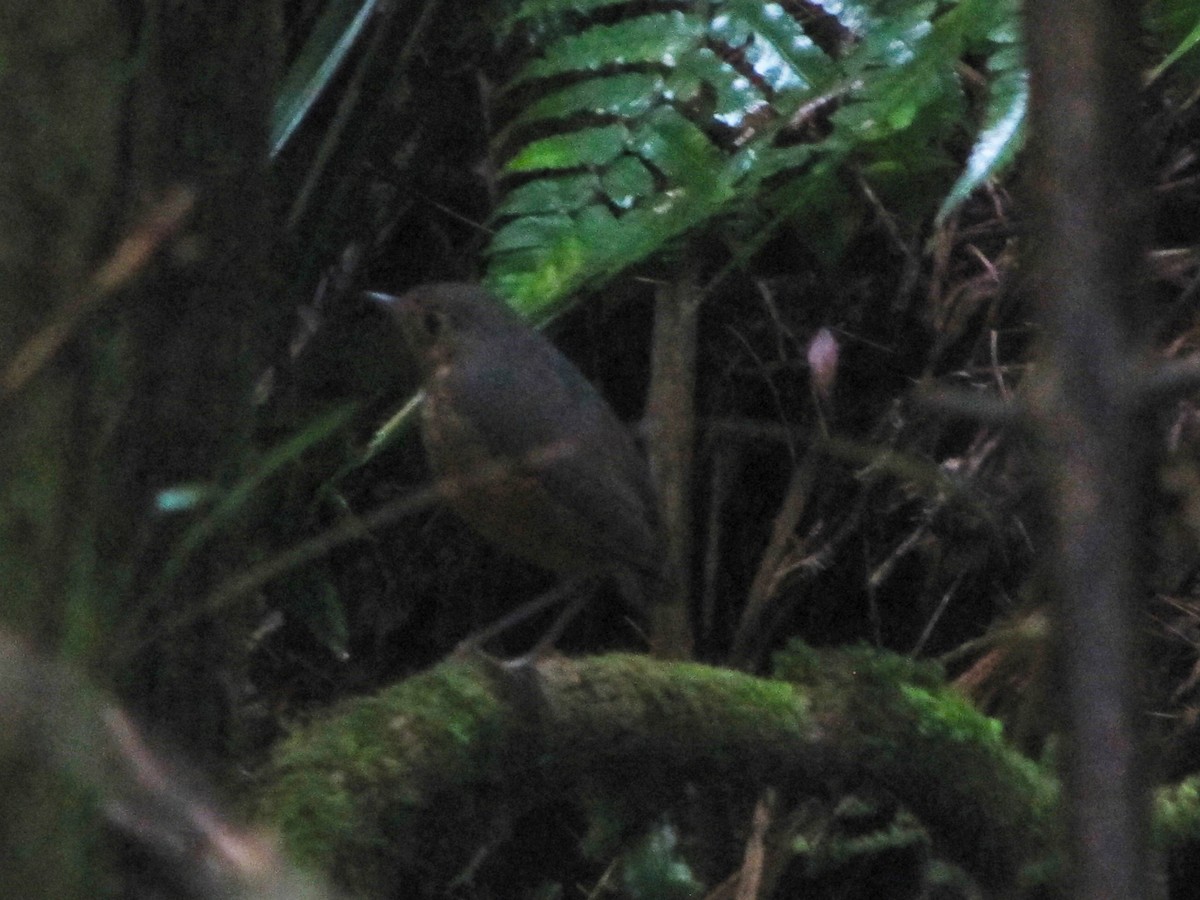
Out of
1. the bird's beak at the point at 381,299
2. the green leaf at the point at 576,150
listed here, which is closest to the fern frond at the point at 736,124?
the green leaf at the point at 576,150

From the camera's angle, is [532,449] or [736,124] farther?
[736,124]

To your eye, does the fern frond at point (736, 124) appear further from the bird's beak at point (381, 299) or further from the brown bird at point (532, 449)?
the bird's beak at point (381, 299)

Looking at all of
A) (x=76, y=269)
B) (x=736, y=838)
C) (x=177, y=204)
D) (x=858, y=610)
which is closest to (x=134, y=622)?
(x=76, y=269)

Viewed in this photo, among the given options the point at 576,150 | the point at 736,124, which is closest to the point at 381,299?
the point at 576,150

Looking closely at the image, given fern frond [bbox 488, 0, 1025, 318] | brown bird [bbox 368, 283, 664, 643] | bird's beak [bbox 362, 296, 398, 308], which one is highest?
fern frond [bbox 488, 0, 1025, 318]

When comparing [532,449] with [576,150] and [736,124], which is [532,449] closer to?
[576,150]

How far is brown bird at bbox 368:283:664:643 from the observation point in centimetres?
258

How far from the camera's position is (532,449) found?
104 inches

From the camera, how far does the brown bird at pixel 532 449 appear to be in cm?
258

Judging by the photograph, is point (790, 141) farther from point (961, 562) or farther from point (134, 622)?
point (134, 622)

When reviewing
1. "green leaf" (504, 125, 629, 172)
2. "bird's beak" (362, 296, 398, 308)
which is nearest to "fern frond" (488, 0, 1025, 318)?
"green leaf" (504, 125, 629, 172)

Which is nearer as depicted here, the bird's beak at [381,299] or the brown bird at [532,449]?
the brown bird at [532,449]

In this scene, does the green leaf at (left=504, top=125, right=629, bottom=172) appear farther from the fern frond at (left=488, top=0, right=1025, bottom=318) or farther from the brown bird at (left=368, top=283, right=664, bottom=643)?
the brown bird at (left=368, top=283, right=664, bottom=643)

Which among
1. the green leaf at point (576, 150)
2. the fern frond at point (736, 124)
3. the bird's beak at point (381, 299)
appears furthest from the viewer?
the bird's beak at point (381, 299)
